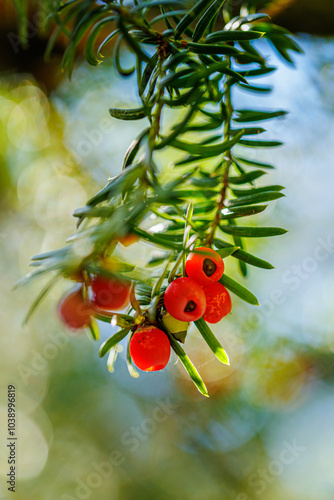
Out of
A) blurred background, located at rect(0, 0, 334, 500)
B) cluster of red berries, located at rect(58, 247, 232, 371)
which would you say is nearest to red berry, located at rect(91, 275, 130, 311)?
cluster of red berries, located at rect(58, 247, 232, 371)

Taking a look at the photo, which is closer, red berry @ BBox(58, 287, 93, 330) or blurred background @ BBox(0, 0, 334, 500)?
red berry @ BBox(58, 287, 93, 330)

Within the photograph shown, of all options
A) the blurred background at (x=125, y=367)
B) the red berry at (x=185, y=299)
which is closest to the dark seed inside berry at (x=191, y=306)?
the red berry at (x=185, y=299)

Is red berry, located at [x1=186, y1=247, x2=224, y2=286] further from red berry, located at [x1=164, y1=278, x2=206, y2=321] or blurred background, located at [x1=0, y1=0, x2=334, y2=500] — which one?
blurred background, located at [x1=0, y1=0, x2=334, y2=500]

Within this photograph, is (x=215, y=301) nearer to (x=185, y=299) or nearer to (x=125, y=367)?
(x=185, y=299)

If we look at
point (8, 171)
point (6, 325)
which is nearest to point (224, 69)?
point (8, 171)

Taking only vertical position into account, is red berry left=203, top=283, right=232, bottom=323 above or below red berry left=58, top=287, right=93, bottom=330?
above

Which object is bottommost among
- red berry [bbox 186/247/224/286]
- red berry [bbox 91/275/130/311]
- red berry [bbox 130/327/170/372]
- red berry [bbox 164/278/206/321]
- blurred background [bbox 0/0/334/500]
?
blurred background [bbox 0/0/334/500]
